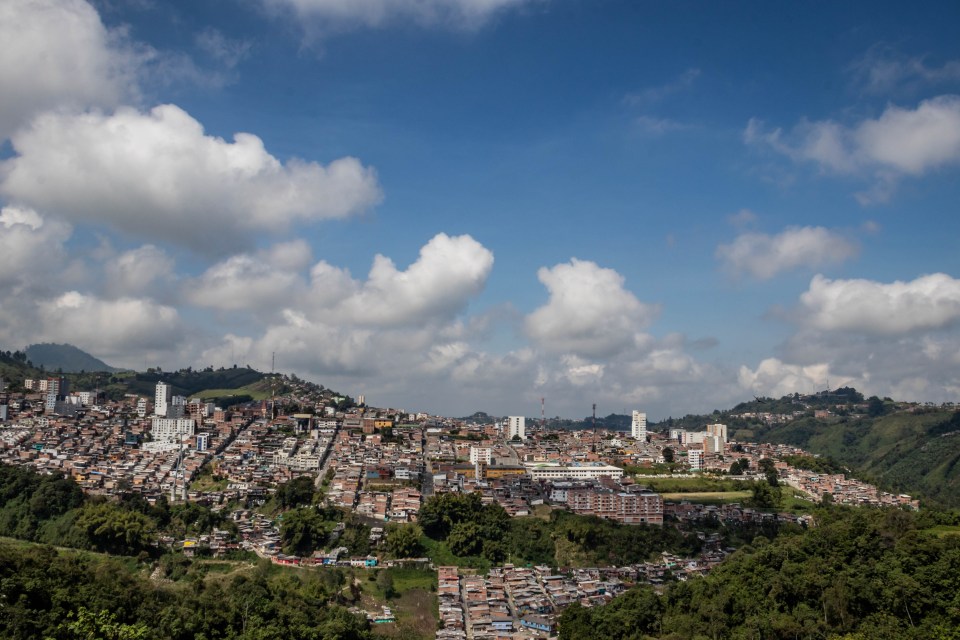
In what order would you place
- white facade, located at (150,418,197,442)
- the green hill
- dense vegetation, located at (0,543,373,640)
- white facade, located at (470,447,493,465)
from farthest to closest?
the green hill
white facade, located at (150,418,197,442)
white facade, located at (470,447,493,465)
dense vegetation, located at (0,543,373,640)

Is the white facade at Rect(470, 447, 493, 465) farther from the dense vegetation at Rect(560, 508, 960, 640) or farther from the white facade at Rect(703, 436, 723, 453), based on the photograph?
the dense vegetation at Rect(560, 508, 960, 640)

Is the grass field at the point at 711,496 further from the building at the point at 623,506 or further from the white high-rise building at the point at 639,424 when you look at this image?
the white high-rise building at the point at 639,424

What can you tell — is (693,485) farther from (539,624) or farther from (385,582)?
(385,582)

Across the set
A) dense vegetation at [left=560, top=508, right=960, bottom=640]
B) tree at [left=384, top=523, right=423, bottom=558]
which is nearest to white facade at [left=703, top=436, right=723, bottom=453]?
tree at [left=384, top=523, right=423, bottom=558]

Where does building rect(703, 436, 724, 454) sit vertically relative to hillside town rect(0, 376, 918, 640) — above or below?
above

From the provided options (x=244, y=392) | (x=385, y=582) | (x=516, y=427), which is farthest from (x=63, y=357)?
(x=385, y=582)

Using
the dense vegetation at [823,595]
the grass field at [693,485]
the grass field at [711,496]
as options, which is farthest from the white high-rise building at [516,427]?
the dense vegetation at [823,595]

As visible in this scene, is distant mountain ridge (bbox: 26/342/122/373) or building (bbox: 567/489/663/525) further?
distant mountain ridge (bbox: 26/342/122/373)
